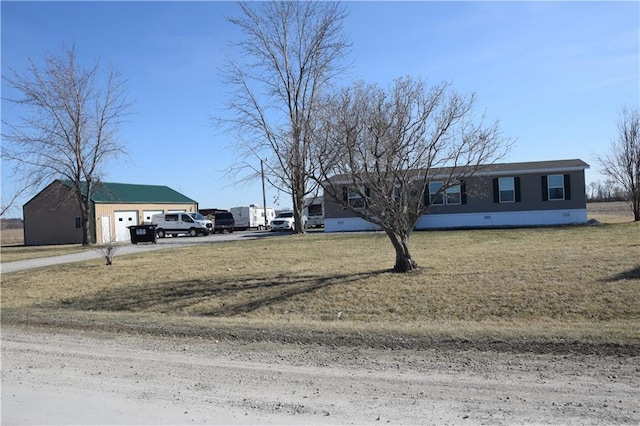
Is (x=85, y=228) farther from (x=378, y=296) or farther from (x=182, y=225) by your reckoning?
(x=378, y=296)

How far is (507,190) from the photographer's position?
107ft

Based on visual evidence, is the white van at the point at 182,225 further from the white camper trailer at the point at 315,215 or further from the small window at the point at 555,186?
the small window at the point at 555,186

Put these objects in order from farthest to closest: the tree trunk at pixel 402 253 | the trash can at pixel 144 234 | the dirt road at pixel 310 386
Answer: the trash can at pixel 144 234, the tree trunk at pixel 402 253, the dirt road at pixel 310 386

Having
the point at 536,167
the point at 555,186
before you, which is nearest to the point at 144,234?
the point at 536,167

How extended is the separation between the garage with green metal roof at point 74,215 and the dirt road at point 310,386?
123ft

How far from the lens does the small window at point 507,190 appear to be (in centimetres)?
3244

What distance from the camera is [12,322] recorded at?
424 inches

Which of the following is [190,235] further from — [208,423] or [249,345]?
[208,423]

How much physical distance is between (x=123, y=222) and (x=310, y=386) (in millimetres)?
43060

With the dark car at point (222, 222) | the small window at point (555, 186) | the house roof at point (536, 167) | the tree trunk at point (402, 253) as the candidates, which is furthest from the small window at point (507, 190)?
the dark car at point (222, 222)

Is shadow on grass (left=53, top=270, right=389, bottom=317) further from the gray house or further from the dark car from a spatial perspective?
the dark car

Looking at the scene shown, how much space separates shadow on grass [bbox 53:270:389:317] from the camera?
11.4m

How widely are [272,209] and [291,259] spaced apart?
153 ft

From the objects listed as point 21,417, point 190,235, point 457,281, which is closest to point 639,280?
point 457,281
